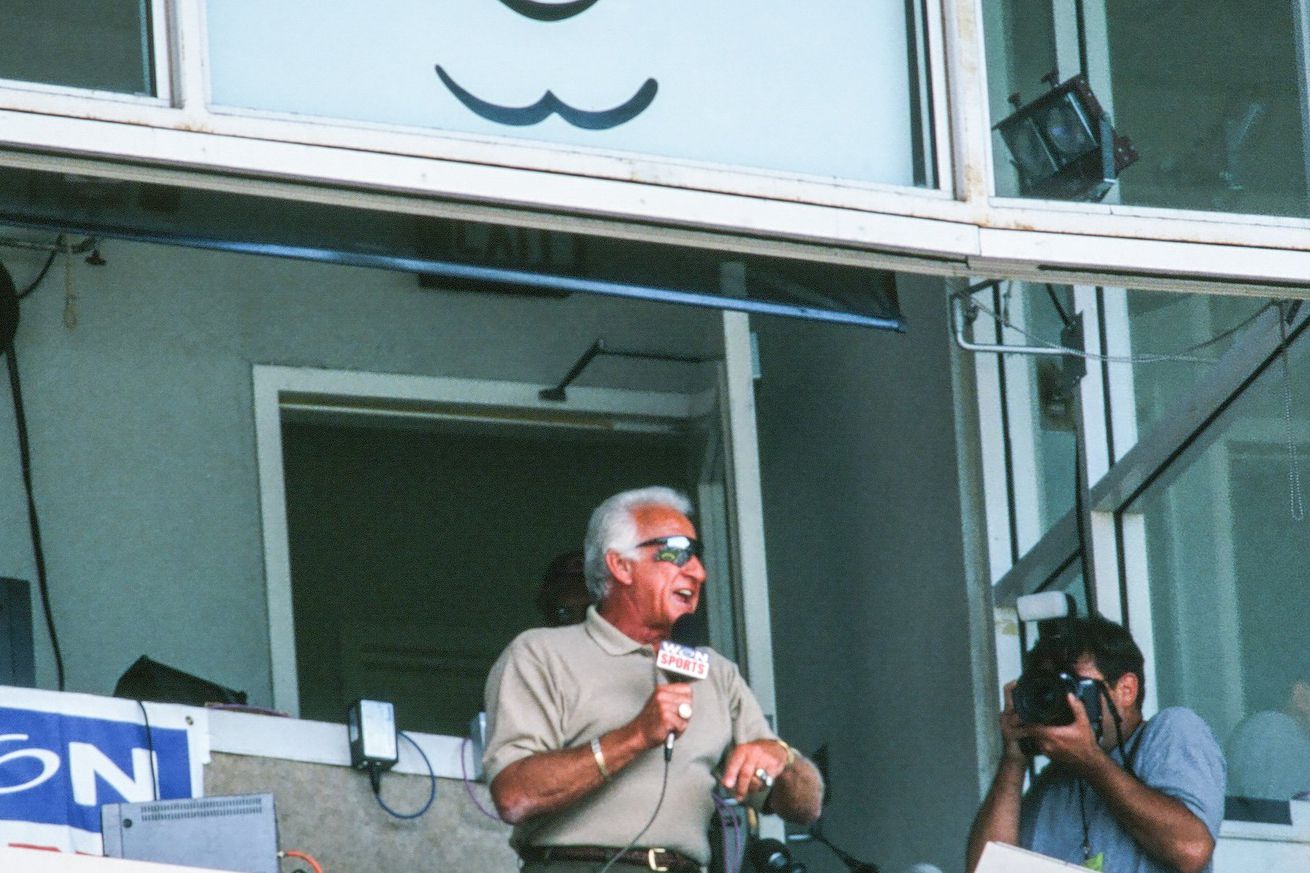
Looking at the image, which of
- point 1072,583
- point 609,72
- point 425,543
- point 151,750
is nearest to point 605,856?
point 609,72

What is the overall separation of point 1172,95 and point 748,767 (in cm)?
188

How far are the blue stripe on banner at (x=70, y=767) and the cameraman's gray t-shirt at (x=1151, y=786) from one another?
1.92 metres

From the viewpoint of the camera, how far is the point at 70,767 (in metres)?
4.89

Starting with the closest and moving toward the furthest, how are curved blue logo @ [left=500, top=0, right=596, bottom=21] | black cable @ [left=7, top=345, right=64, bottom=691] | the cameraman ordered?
1. curved blue logo @ [left=500, top=0, right=596, bottom=21]
2. the cameraman
3. black cable @ [left=7, top=345, right=64, bottom=691]

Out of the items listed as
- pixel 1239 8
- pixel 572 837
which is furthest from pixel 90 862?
pixel 1239 8

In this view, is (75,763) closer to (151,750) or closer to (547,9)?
(151,750)

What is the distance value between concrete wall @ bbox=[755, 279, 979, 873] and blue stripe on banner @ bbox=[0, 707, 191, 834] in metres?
2.02

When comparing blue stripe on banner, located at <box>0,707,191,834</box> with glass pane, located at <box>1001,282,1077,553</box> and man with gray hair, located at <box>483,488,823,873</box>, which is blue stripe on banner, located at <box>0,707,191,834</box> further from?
glass pane, located at <box>1001,282,1077,553</box>

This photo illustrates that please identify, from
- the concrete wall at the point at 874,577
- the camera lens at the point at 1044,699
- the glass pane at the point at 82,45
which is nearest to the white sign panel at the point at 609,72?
the glass pane at the point at 82,45

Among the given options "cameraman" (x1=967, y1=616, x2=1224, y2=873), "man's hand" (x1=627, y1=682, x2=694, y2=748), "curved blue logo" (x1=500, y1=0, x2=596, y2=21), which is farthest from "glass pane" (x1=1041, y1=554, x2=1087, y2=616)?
"curved blue logo" (x1=500, y1=0, x2=596, y2=21)

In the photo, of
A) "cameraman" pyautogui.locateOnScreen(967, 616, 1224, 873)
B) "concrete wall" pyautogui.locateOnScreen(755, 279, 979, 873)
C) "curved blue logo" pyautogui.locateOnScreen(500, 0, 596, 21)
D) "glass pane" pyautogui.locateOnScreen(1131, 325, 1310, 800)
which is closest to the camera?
"curved blue logo" pyautogui.locateOnScreen(500, 0, 596, 21)

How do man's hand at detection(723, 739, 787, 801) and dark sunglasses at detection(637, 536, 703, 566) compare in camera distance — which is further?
dark sunglasses at detection(637, 536, 703, 566)

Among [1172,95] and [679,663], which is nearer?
[679,663]

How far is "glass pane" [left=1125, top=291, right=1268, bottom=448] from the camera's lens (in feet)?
17.9
